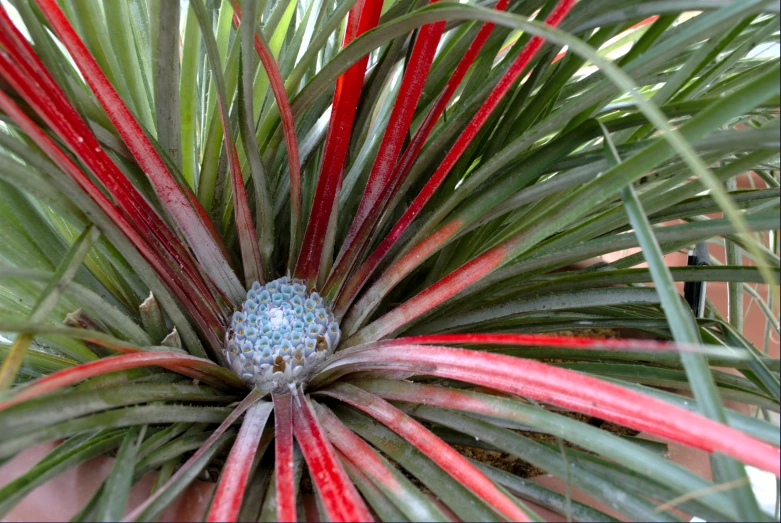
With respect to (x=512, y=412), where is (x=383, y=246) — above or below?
above

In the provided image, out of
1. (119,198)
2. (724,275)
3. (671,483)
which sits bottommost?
(671,483)

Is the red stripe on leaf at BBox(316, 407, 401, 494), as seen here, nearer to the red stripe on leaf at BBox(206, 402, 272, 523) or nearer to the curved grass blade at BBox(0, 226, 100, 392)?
the red stripe on leaf at BBox(206, 402, 272, 523)

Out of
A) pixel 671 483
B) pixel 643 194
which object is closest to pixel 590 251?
pixel 643 194

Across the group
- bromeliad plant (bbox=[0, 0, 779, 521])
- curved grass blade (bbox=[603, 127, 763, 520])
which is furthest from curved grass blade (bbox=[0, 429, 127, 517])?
curved grass blade (bbox=[603, 127, 763, 520])

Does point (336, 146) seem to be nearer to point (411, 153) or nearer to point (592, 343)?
point (411, 153)

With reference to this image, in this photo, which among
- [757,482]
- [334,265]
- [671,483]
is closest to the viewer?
[671,483]

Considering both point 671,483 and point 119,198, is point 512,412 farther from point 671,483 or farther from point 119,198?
point 119,198

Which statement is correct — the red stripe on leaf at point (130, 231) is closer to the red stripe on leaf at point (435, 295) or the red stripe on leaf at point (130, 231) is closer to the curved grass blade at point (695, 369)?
the red stripe on leaf at point (435, 295)
